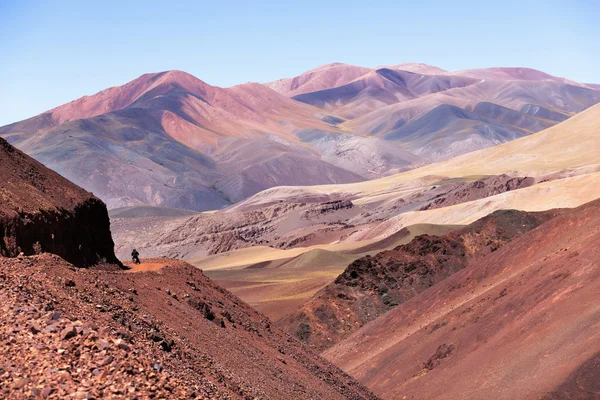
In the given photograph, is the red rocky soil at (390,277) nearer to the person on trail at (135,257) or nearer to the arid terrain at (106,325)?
the person on trail at (135,257)

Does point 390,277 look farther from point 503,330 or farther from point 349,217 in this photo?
point 349,217

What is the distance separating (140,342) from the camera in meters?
11.9

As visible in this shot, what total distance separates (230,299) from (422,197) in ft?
297

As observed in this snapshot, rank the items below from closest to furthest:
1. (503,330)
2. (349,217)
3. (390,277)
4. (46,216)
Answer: (46,216) → (503,330) → (390,277) → (349,217)

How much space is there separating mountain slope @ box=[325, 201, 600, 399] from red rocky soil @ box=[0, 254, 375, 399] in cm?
391

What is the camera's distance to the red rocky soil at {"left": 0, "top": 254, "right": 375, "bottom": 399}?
30.4 ft

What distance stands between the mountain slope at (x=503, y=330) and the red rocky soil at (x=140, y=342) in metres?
3.91

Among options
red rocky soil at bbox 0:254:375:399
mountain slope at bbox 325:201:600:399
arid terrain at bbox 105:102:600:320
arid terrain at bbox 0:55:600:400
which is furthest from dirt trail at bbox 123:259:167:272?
arid terrain at bbox 105:102:600:320

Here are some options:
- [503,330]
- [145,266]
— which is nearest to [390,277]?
[503,330]

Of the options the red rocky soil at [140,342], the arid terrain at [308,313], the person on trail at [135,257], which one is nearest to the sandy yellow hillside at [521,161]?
the arid terrain at [308,313]

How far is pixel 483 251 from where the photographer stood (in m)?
48.8

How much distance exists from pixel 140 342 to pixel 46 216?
356 inches

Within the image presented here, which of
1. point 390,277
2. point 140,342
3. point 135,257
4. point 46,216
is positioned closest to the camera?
point 140,342

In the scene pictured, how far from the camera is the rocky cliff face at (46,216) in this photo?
18281mm
